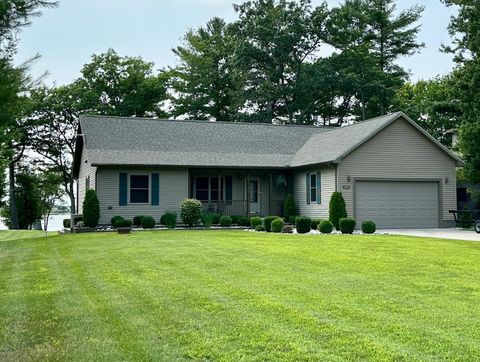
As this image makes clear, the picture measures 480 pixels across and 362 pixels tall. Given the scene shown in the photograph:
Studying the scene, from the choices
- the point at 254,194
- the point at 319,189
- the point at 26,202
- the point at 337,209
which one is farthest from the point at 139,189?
the point at 26,202

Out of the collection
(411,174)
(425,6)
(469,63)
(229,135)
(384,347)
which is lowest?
(384,347)

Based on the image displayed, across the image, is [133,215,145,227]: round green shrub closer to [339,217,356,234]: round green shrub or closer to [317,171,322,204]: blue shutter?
[317,171,322,204]: blue shutter

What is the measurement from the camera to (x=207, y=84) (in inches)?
1818

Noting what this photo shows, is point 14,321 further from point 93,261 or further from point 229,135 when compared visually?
point 229,135

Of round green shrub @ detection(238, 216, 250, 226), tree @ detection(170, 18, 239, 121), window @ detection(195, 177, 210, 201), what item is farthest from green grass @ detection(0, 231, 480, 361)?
tree @ detection(170, 18, 239, 121)

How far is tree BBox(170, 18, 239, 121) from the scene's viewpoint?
45.8 m

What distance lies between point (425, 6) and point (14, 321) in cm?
4828

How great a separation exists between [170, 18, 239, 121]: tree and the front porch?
56.7ft

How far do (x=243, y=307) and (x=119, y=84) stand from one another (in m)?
37.5

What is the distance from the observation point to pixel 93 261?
11641 mm

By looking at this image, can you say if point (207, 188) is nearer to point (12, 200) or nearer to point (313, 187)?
point (313, 187)

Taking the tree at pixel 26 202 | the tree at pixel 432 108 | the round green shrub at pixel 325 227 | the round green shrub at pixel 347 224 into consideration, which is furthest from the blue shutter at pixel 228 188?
the tree at pixel 26 202

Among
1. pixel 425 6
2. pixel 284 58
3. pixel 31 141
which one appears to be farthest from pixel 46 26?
pixel 425 6

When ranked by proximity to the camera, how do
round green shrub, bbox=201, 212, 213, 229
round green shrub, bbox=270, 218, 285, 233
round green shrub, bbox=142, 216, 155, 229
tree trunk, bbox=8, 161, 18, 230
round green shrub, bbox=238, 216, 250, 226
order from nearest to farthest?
round green shrub, bbox=270, 218, 285, 233 → round green shrub, bbox=142, 216, 155, 229 → round green shrub, bbox=201, 212, 213, 229 → round green shrub, bbox=238, 216, 250, 226 → tree trunk, bbox=8, 161, 18, 230
